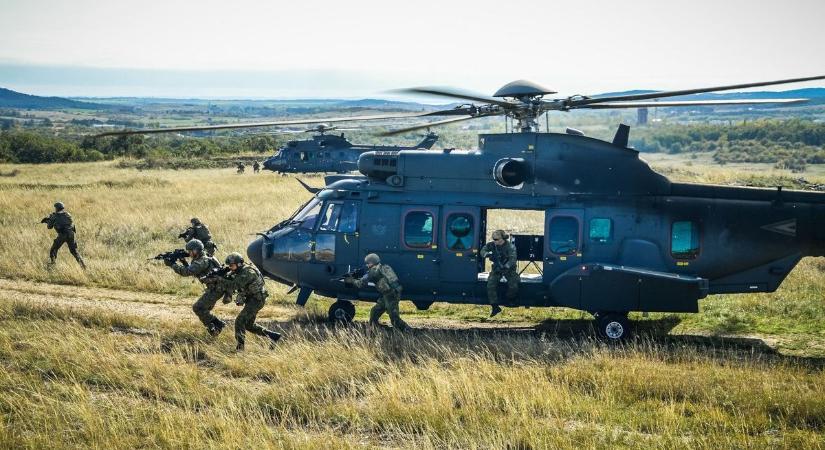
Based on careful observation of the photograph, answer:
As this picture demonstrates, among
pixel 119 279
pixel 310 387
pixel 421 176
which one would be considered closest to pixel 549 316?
pixel 421 176

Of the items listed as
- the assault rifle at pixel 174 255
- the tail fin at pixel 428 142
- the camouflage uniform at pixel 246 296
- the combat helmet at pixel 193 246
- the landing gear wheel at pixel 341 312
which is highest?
the tail fin at pixel 428 142

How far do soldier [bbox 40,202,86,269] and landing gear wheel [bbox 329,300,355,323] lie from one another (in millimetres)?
7140

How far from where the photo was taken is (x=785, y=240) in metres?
12.3

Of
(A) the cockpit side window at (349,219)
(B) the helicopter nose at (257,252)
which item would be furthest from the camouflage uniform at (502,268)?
(B) the helicopter nose at (257,252)

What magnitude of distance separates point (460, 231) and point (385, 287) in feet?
5.34

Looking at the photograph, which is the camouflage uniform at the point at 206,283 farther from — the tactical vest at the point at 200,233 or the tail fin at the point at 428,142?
the tail fin at the point at 428,142

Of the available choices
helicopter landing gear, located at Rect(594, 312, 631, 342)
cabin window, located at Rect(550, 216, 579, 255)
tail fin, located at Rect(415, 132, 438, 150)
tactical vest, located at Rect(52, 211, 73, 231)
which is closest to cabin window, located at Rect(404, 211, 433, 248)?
cabin window, located at Rect(550, 216, 579, 255)

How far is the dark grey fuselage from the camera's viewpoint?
1220cm

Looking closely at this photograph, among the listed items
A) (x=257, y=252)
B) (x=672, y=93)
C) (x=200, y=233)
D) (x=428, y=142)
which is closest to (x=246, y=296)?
(x=257, y=252)

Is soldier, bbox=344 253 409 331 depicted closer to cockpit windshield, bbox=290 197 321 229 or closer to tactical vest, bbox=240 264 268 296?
tactical vest, bbox=240 264 268 296

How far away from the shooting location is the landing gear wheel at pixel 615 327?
12258 mm

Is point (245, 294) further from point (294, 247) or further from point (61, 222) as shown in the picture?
point (61, 222)

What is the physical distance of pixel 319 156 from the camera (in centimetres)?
3984

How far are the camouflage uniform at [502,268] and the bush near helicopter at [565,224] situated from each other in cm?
27
